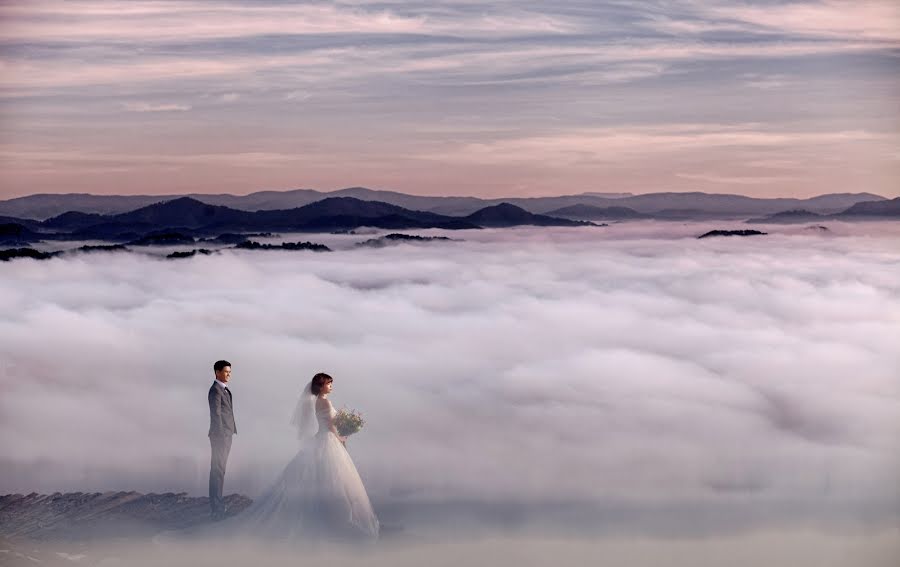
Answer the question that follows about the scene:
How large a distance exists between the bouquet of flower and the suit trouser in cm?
125

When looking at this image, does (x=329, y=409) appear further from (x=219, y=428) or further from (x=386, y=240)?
(x=386, y=240)

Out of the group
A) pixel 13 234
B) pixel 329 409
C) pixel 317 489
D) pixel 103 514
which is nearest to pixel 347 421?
pixel 329 409

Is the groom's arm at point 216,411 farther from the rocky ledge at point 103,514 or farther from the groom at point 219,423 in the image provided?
the rocky ledge at point 103,514

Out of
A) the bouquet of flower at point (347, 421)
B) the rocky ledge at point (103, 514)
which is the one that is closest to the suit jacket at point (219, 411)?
the bouquet of flower at point (347, 421)

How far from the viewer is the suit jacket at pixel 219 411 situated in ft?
49.5

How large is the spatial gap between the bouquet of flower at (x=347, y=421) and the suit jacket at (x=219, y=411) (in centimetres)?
123

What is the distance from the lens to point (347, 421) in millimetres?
15203

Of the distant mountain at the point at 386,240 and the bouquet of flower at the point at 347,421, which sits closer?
the bouquet of flower at the point at 347,421

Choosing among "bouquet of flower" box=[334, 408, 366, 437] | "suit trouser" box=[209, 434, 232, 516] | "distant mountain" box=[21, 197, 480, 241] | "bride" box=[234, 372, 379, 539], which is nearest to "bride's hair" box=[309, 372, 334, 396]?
"bride" box=[234, 372, 379, 539]

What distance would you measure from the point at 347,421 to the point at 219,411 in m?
1.44

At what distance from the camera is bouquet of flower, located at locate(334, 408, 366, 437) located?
1520 cm

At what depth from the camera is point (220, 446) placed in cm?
1522

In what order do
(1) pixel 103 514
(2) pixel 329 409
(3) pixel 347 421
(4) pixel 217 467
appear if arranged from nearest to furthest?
1. (2) pixel 329 409
2. (3) pixel 347 421
3. (4) pixel 217 467
4. (1) pixel 103 514

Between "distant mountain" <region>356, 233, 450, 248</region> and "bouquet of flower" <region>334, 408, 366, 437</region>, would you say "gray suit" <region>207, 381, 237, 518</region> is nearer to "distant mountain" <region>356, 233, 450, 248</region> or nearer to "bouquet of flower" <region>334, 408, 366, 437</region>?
"bouquet of flower" <region>334, 408, 366, 437</region>
